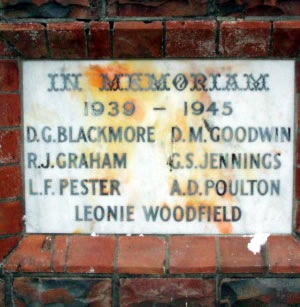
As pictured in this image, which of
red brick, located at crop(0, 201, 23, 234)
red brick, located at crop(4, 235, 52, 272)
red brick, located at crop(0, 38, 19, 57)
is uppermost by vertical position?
red brick, located at crop(0, 38, 19, 57)

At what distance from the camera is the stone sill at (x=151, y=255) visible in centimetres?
147

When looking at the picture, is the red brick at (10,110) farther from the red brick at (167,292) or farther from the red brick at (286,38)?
the red brick at (286,38)

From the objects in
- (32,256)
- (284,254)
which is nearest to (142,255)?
(32,256)

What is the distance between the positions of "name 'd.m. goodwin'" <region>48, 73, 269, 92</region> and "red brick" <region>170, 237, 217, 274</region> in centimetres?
56

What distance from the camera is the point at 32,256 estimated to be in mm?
1521

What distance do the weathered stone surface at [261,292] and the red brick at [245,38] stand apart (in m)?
0.82

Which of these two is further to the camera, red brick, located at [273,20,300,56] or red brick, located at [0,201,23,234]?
red brick, located at [0,201,23,234]

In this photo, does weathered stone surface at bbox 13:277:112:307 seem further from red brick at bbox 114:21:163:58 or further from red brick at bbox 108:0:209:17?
red brick at bbox 108:0:209:17

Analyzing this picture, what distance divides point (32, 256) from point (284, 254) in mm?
913

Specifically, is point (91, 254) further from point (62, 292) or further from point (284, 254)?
point (284, 254)

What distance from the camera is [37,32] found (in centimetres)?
146

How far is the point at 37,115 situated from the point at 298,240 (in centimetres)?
107

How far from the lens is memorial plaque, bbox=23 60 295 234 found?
1.53 metres

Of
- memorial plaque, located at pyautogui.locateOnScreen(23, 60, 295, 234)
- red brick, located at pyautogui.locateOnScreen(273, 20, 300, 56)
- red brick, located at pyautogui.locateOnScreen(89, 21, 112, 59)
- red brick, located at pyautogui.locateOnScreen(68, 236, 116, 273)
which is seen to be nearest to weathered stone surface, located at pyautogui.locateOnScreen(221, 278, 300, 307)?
memorial plaque, located at pyautogui.locateOnScreen(23, 60, 295, 234)
